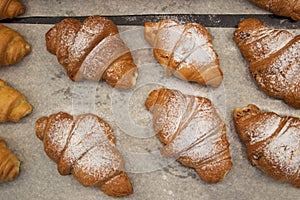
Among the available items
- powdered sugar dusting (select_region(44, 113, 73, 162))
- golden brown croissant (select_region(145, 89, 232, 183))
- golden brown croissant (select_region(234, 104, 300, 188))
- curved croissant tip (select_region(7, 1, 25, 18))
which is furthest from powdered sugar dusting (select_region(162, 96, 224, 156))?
curved croissant tip (select_region(7, 1, 25, 18))

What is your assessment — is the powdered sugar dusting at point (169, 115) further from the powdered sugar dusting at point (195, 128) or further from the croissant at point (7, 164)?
the croissant at point (7, 164)

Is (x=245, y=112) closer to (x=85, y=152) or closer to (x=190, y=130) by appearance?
(x=190, y=130)

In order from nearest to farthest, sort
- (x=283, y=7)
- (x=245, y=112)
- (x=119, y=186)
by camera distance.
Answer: (x=119, y=186) < (x=245, y=112) < (x=283, y=7)

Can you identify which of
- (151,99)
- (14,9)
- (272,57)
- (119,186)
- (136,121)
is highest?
(14,9)

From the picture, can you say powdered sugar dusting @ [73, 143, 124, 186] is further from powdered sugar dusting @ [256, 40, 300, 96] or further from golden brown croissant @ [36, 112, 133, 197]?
powdered sugar dusting @ [256, 40, 300, 96]

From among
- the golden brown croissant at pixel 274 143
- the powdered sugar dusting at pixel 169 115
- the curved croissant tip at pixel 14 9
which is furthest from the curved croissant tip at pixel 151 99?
the curved croissant tip at pixel 14 9

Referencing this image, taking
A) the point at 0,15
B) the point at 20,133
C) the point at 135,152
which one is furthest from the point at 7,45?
the point at 135,152

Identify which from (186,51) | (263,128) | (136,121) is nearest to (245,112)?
(263,128)
